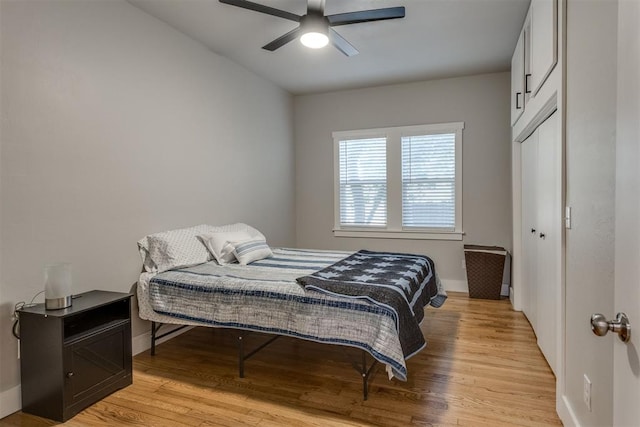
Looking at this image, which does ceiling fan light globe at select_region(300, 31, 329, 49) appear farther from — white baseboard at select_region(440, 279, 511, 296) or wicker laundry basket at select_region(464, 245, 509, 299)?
white baseboard at select_region(440, 279, 511, 296)

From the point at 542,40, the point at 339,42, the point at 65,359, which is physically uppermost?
the point at 339,42

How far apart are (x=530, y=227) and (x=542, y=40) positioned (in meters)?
1.72

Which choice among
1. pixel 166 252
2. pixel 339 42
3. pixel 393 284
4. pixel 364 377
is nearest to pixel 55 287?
pixel 166 252

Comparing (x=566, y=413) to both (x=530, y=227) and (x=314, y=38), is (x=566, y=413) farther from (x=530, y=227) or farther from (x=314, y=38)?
(x=314, y=38)

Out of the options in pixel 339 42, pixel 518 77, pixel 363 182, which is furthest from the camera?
pixel 363 182

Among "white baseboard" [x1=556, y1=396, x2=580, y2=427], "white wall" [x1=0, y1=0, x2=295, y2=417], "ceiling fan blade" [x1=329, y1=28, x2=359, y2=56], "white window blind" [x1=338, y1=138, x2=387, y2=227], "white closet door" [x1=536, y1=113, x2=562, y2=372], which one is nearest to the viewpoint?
"white baseboard" [x1=556, y1=396, x2=580, y2=427]

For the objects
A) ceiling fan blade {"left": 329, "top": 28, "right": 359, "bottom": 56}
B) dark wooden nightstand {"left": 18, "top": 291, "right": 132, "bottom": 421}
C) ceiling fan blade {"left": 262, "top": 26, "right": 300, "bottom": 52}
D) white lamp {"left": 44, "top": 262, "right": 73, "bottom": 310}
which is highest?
ceiling fan blade {"left": 329, "top": 28, "right": 359, "bottom": 56}

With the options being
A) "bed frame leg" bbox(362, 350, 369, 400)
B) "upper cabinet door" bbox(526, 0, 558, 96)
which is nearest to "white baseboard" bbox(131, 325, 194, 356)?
"bed frame leg" bbox(362, 350, 369, 400)

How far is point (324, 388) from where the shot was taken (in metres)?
2.56

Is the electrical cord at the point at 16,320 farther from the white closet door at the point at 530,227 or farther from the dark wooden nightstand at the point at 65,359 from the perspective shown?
the white closet door at the point at 530,227

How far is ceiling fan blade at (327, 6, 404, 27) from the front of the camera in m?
2.67

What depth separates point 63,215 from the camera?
2.58 metres

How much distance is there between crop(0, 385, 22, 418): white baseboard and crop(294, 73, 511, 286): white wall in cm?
389

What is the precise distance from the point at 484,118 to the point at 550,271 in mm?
2654
